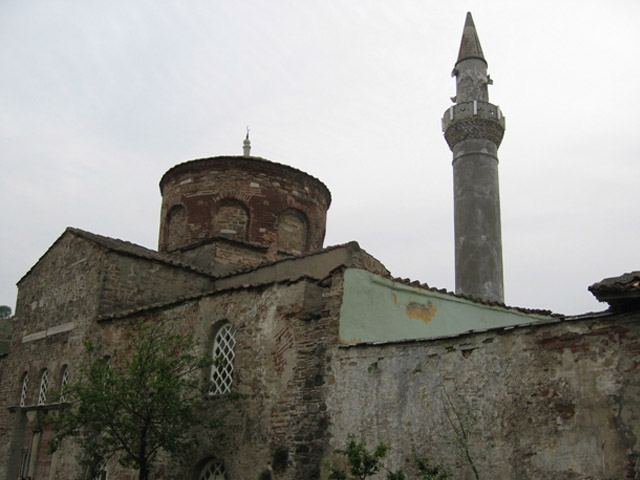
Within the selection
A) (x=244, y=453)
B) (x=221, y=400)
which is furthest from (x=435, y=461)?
(x=221, y=400)

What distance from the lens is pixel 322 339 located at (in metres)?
8.15

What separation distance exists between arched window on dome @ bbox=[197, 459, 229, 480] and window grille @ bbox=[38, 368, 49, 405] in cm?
533

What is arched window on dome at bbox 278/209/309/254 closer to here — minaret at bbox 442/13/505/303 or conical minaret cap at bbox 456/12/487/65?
minaret at bbox 442/13/505/303

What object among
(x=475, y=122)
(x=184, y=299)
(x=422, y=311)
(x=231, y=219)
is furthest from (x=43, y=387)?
(x=475, y=122)

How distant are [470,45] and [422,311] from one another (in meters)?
11.4

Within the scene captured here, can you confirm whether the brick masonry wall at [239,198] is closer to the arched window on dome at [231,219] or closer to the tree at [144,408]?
the arched window on dome at [231,219]

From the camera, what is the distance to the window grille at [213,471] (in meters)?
8.77

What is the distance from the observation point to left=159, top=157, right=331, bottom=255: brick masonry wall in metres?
15.0

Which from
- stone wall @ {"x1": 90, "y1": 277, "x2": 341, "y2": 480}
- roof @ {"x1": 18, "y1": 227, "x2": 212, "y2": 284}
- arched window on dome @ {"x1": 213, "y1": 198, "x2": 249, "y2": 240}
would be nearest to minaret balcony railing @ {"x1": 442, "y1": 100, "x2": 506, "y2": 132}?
arched window on dome @ {"x1": 213, "y1": 198, "x2": 249, "y2": 240}

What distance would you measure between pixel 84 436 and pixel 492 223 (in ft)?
33.9

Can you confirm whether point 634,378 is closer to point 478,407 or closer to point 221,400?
point 478,407

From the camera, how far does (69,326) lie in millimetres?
12734

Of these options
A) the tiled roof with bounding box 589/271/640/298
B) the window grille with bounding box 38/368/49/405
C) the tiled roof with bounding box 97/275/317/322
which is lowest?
the window grille with bounding box 38/368/49/405

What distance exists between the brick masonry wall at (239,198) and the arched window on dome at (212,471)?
6.51 m
